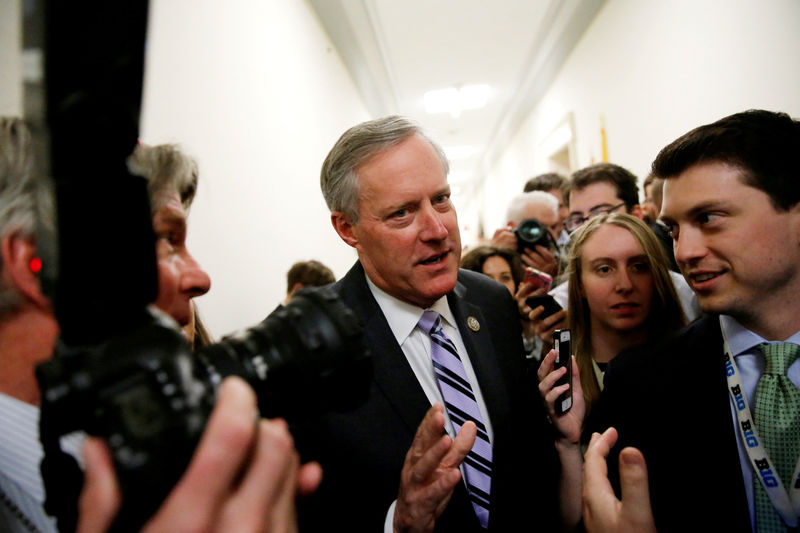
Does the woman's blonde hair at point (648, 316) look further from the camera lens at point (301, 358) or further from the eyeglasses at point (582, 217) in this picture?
the camera lens at point (301, 358)

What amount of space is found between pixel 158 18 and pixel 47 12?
1.52m

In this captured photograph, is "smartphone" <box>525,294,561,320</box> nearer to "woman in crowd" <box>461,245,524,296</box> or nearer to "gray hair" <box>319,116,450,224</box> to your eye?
"gray hair" <box>319,116,450,224</box>

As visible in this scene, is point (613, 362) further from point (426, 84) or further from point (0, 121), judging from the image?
point (426, 84)

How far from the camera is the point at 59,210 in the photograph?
1.30 ft

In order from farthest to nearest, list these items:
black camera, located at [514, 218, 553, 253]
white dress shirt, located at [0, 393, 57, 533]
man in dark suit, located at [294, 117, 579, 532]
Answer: black camera, located at [514, 218, 553, 253] → man in dark suit, located at [294, 117, 579, 532] → white dress shirt, located at [0, 393, 57, 533]

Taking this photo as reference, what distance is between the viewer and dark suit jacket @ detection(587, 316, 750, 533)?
1.08 m

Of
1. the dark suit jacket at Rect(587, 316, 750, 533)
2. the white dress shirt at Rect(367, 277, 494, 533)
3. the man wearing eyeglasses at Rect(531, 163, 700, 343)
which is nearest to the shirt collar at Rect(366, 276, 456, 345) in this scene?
the white dress shirt at Rect(367, 277, 494, 533)

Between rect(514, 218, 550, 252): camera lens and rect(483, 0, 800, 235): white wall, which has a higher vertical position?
rect(483, 0, 800, 235): white wall

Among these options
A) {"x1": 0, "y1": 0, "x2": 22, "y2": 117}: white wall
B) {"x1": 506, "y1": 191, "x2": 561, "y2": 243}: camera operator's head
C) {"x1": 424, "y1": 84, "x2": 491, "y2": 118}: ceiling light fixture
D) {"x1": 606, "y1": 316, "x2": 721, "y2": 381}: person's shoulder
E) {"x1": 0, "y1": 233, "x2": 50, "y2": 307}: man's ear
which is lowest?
{"x1": 606, "y1": 316, "x2": 721, "y2": 381}: person's shoulder

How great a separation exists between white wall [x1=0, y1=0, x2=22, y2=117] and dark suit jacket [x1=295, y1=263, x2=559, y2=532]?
0.87 m

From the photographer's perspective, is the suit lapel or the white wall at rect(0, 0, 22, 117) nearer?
the white wall at rect(0, 0, 22, 117)

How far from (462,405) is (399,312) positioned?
0.97 feet

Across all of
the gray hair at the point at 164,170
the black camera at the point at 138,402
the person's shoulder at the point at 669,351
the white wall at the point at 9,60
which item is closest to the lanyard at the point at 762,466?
the person's shoulder at the point at 669,351

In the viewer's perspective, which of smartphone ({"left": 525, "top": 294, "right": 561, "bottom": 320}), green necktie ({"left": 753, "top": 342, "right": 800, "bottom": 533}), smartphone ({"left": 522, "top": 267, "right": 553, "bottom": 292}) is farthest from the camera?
smartphone ({"left": 522, "top": 267, "right": 553, "bottom": 292})
